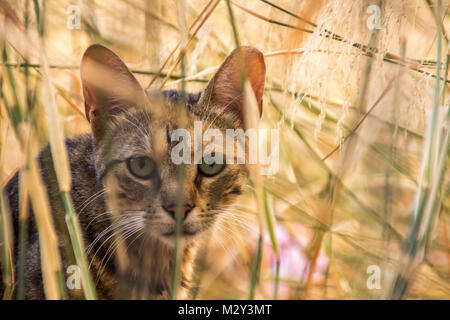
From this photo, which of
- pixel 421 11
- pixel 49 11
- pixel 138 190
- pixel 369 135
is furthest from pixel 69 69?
pixel 421 11

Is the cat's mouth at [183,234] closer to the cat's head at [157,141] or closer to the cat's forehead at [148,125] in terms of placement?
the cat's head at [157,141]

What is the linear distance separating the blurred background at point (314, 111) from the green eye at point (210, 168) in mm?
95

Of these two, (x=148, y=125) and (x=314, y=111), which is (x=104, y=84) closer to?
(x=148, y=125)

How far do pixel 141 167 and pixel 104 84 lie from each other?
0.17 m

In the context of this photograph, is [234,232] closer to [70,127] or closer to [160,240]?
[160,240]

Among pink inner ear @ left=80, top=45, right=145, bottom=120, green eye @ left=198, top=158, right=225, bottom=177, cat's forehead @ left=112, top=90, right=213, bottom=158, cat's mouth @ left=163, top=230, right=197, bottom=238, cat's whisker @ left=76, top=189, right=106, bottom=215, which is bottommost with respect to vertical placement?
cat's mouth @ left=163, top=230, right=197, bottom=238

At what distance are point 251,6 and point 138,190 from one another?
1.34 ft

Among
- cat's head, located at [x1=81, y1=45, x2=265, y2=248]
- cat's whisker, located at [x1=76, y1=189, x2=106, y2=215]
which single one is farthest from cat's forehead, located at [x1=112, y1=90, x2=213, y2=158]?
cat's whisker, located at [x1=76, y1=189, x2=106, y2=215]

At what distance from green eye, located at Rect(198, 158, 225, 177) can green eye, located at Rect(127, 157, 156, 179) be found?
0.09 meters

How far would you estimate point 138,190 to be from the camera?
810 mm

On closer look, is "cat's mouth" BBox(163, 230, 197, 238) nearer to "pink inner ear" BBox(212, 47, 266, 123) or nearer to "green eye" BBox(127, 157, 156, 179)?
"green eye" BBox(127, 157, 156, 179)

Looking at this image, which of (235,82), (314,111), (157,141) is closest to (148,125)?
(157,141)

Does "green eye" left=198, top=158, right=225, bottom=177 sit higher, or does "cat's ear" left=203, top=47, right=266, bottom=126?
"cat's ear" left=203, top=47, right=266, bottom=126

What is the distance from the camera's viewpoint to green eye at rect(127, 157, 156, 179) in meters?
0.81
